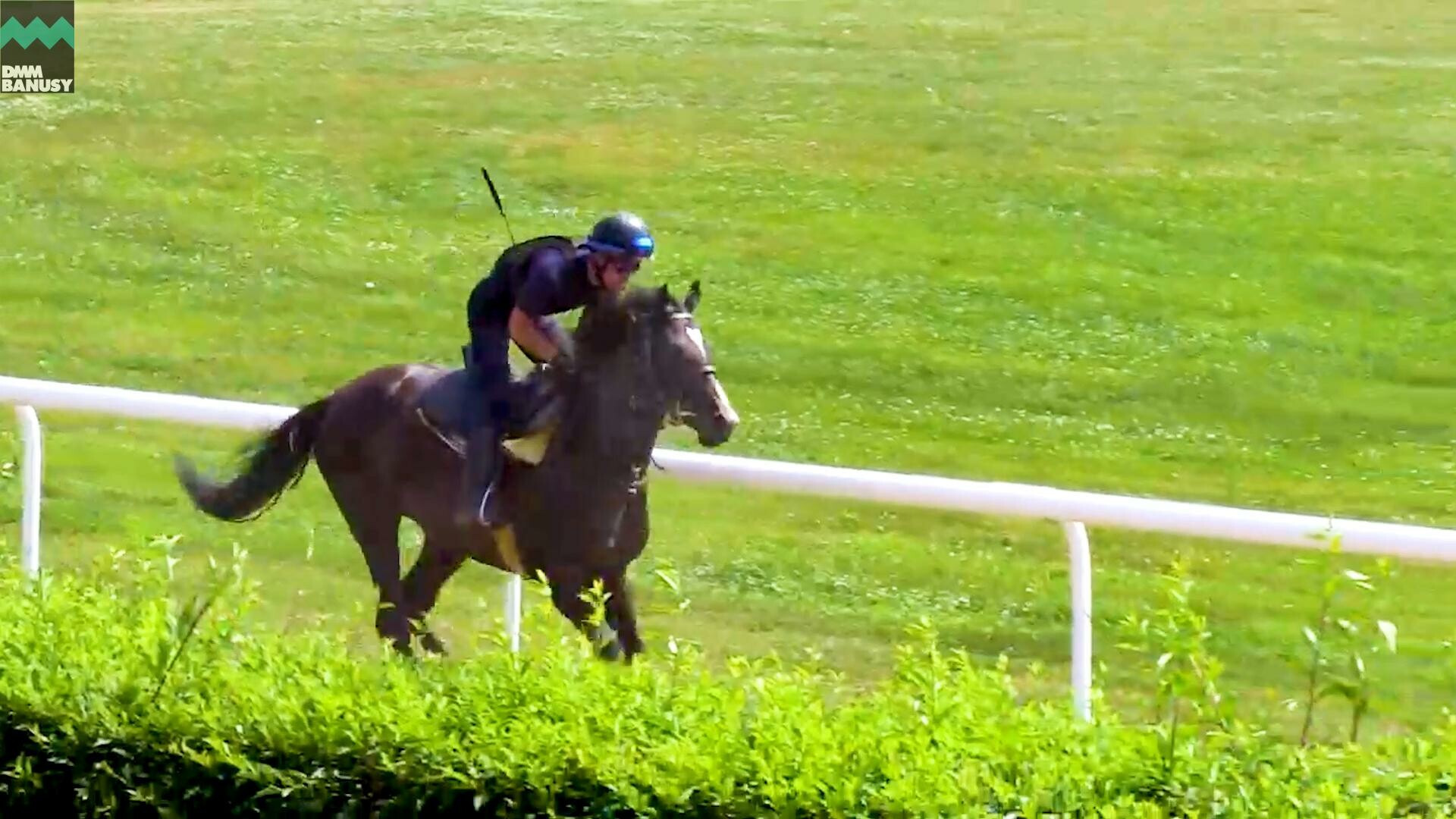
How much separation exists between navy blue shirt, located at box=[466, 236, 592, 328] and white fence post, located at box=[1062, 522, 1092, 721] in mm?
1330

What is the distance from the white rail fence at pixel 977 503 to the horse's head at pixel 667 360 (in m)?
0.13

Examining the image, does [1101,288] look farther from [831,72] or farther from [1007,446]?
[831,72]

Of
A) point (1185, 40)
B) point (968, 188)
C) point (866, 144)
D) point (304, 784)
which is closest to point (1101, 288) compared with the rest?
point (968, 188)

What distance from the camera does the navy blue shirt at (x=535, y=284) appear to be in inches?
183

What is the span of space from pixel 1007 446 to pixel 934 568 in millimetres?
2101

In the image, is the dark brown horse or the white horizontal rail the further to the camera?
the dark brown horse

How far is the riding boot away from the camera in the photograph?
477cm

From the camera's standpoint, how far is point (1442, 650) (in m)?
6.15

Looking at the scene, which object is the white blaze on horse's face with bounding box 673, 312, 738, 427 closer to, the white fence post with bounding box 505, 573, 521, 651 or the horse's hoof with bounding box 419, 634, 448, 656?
the white fence post with bounding box 505, 573, 521, 651

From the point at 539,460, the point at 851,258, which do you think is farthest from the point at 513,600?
the point at 851,258

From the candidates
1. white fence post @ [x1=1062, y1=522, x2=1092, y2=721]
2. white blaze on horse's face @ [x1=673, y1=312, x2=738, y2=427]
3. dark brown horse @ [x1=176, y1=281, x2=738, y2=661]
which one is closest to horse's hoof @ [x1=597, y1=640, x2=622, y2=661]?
dark brown horse @ [x1=176, y1=281, x2=738, y2=661]

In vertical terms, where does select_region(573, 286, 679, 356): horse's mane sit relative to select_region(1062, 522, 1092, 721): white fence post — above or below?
above

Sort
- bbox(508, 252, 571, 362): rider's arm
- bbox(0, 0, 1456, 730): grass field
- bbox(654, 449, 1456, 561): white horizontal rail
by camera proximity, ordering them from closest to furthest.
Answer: bbox(654, 449, 1456, 561): white horizontal rail < bbox(508, 252, 571, 362): rider's arm < bbox(0, 0, 1456, 730): grass field

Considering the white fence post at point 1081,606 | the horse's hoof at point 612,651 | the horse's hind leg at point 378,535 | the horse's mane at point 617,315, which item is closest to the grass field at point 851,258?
the horse's hind leg at point 378,535
